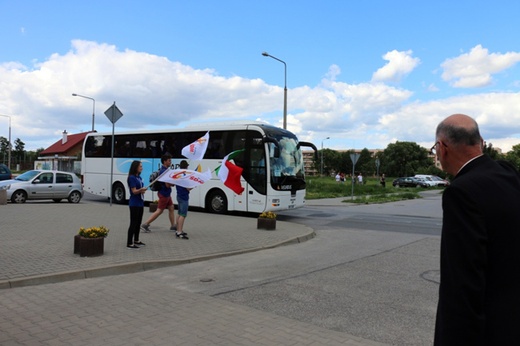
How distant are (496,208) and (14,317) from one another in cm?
522

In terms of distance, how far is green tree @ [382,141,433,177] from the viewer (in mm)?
105812

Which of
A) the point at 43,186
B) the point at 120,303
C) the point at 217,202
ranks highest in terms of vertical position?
the point at 43,186

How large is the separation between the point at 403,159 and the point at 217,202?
9719 cm

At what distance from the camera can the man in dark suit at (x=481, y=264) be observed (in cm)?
185

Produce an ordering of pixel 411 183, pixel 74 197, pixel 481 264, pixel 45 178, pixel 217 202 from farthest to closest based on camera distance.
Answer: pixel 411 183, pixel 74 197, pixel 45 178, pixel 217 202, pixel 481 264

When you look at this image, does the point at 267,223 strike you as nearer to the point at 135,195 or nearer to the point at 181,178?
the point at 181,178

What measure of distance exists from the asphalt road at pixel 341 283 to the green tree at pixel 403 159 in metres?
99.5

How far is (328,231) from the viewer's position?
13.9m

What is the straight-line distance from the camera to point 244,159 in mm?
16516

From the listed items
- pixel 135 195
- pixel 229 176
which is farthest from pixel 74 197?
pixel 135 195

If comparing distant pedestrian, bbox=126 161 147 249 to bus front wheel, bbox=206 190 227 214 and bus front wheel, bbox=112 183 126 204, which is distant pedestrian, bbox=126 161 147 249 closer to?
bus front wheel, bbox=206 190 227 214

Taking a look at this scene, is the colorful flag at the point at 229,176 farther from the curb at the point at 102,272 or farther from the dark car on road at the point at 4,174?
the dark car on road at the point at 4,174

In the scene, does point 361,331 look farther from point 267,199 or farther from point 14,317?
point 267,199

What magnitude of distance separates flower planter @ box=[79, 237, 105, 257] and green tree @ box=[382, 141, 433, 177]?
341 ft
